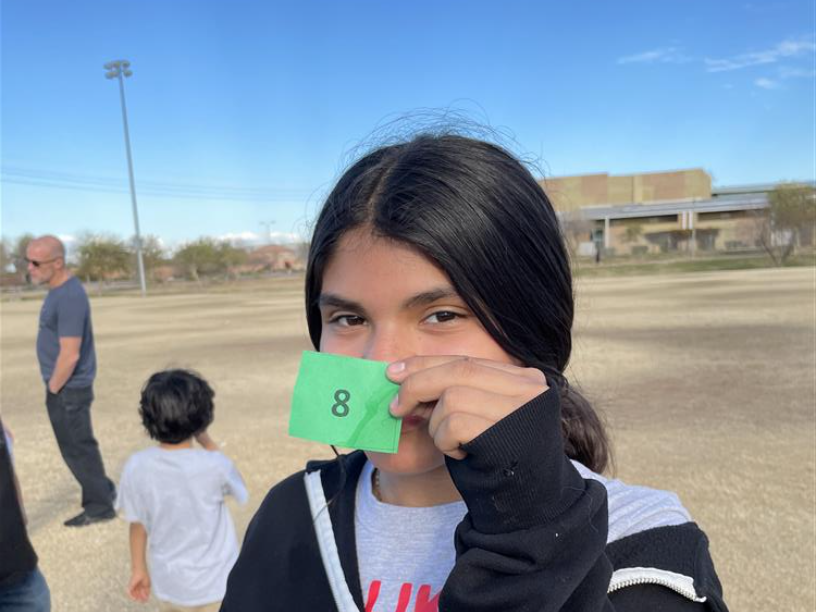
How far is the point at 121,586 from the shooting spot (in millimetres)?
3898

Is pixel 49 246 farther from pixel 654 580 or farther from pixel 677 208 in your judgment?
pixel 677 208

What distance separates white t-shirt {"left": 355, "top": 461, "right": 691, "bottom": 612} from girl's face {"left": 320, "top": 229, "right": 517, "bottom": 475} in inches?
5.9

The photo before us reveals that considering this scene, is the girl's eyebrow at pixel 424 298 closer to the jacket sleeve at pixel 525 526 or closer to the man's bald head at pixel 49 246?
the jacket sleeve at pixel 525 526

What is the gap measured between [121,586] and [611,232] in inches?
2586

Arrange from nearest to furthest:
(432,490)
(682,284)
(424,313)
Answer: (424,313), (432,490), (682,284)

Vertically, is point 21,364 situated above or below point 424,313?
below

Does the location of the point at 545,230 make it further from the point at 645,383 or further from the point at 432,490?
the point at 645,383

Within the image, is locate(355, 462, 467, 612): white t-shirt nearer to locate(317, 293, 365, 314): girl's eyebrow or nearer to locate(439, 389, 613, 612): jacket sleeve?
locate(439, 389, 613, 612): jacket sleeve

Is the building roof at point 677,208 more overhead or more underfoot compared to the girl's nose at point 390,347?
more overhead

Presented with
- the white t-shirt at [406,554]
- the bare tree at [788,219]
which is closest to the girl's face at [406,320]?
the white t-shirt at [406,554]

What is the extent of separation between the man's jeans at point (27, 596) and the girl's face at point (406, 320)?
202cm

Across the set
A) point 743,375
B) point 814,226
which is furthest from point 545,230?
point 814,226

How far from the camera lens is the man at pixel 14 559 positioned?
2.28 m

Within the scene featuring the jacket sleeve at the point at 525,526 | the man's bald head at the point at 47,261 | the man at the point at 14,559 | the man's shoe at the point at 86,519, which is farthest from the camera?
the man's bald head at the point at 47,261
